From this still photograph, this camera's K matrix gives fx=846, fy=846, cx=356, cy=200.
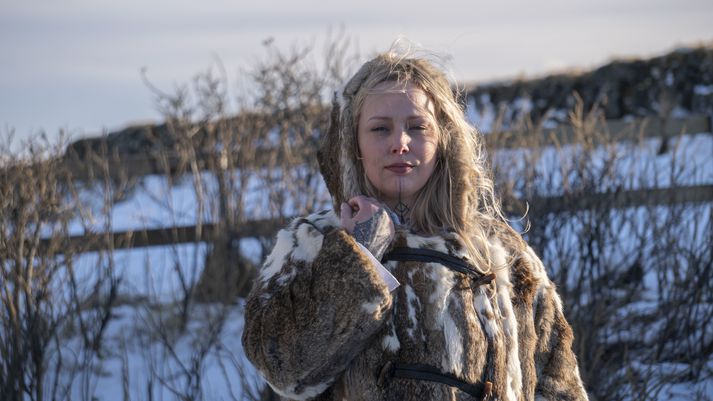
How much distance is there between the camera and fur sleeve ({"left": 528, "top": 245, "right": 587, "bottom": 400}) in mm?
2473

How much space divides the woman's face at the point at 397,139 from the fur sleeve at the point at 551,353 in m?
0.50

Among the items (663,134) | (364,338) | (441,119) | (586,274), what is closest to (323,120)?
(586,274)

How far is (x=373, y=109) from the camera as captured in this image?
241cm

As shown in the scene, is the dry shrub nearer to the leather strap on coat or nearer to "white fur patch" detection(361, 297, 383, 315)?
the leather strap on coat

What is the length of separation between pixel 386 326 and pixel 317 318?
20 centimetres

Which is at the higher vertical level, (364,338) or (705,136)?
(364,338)

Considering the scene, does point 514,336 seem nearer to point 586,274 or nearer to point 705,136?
point 586,274

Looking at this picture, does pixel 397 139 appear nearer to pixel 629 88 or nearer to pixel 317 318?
pixel 317 318

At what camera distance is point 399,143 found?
2365mm

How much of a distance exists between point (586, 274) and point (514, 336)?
3.39m

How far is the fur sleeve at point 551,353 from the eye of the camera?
2.47 m

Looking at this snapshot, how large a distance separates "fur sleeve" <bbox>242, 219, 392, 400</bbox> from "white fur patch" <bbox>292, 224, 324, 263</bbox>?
4 centimetres

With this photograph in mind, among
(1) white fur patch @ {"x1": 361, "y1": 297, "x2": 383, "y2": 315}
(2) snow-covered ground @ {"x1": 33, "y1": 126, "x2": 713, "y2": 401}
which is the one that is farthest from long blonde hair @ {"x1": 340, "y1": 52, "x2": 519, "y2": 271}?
(2) snow-covered ground @ {"x1": 33, "y1": 126, "x2": 713, "y2": 401}

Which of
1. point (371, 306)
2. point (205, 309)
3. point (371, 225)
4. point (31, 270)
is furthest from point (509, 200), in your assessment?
point (371, 306)
